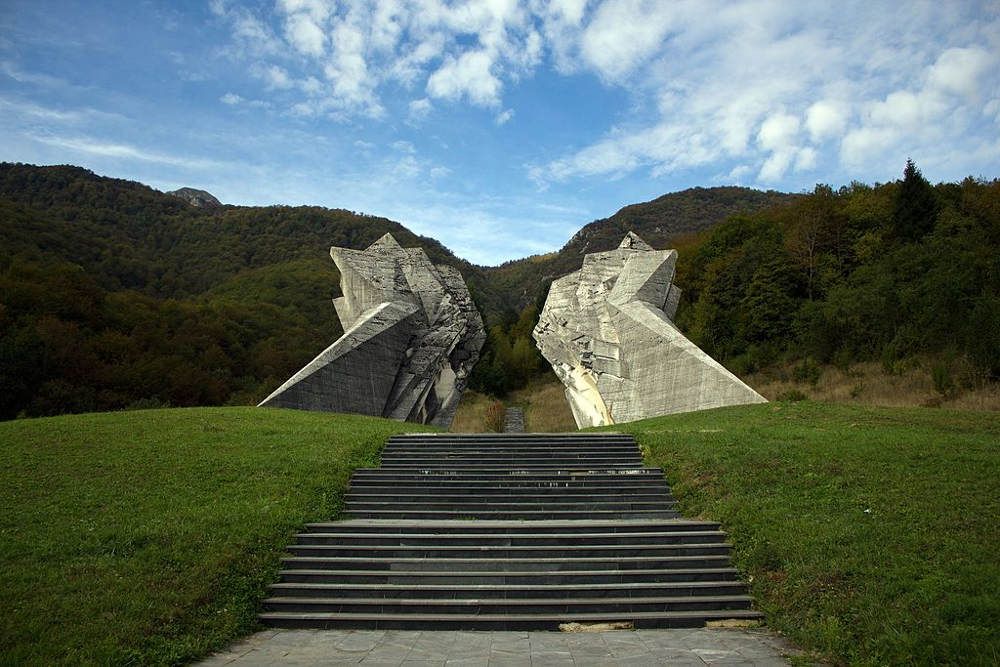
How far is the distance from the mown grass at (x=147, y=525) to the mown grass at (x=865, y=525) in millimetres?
4686

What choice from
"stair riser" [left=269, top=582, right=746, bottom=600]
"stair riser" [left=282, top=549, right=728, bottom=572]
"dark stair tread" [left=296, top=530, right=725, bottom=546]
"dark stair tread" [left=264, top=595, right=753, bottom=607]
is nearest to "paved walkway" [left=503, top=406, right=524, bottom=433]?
"dark stair tread" [left=296, top=530, right=725, bottom=546]

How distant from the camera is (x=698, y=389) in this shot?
52.3ft

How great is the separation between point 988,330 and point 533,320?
34716mm

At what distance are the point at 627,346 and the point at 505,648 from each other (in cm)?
1419

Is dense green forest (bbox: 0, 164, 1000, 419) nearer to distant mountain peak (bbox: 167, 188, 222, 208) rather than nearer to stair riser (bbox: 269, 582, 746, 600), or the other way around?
stair riser (bbox: 269, 582, 746, 600)

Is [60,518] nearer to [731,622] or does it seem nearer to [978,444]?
[731,622]

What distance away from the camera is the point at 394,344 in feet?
63.8

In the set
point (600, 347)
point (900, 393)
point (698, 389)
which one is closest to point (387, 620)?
point (698, 389)

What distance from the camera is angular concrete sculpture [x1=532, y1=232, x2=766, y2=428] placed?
16.2 meters

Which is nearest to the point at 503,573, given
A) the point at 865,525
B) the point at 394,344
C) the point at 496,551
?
the point at 496,551

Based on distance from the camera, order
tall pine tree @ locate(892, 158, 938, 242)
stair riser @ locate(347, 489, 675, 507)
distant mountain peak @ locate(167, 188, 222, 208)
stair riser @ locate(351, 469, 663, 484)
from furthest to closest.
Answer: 1. distant mountain peak @ locate(167, 188, 222, 208)
2. tall pine tree @ locate(892, 158, 938, 242)
3. stair riser @ locate(351, 469, 663, 484)
4. stair riser @ locate(347, 489, 675, 507)

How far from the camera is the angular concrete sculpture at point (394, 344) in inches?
678

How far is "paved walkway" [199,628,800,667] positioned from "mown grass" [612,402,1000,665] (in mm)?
524

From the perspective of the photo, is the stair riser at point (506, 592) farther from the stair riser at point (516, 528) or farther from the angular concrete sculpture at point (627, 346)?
the angular concrete sculpture at point (627, 346)
